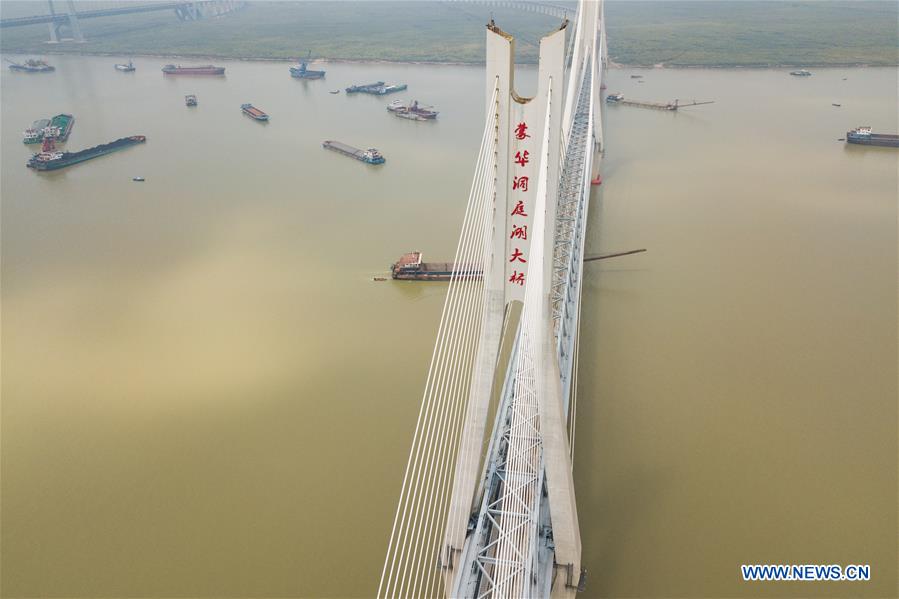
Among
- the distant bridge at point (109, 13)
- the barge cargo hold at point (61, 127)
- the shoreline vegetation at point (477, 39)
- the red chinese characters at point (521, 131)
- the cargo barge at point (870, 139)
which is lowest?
the cargo barge at point (870, 139)

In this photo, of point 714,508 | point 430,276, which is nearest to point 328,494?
point 714,508

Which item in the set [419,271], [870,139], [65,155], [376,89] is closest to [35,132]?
[65,155]

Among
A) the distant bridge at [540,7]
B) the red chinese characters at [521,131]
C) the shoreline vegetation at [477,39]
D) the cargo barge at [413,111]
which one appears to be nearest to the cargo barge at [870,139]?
the cargo barge at [413,111]

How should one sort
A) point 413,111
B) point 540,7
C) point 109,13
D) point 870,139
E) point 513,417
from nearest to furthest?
point 513,417
point 870,139
point 413,111
point 109,13
point 540,7

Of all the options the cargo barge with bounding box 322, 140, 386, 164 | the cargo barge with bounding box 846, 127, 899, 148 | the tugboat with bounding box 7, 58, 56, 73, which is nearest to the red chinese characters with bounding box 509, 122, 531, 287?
the cargo barge with bounding box 322, 140, 386, 164

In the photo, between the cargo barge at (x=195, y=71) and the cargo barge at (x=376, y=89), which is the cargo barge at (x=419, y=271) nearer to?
the cargo barge at (x=376, y=89)

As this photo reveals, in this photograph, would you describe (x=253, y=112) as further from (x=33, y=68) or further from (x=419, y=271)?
(x=33, y=68)
